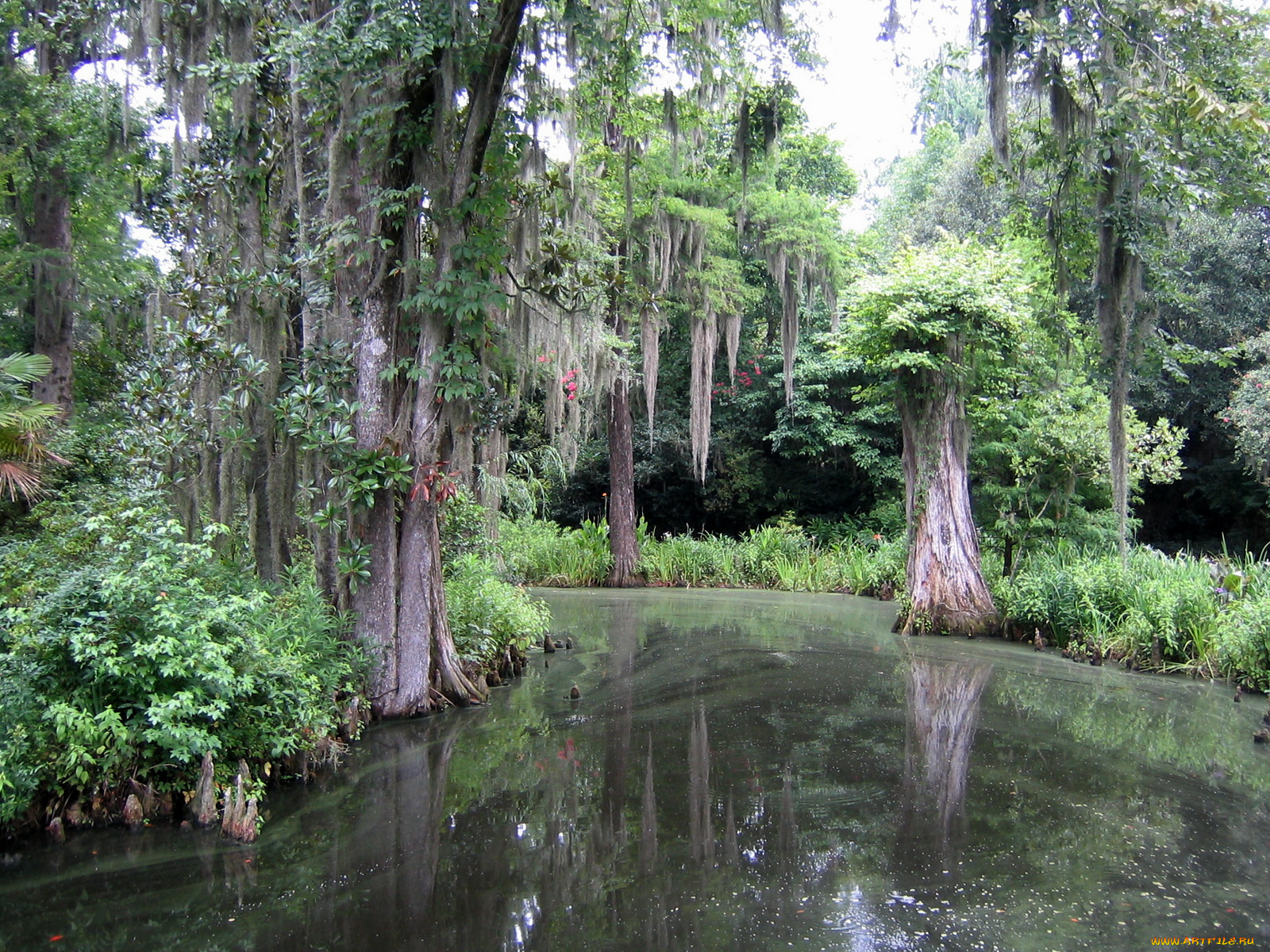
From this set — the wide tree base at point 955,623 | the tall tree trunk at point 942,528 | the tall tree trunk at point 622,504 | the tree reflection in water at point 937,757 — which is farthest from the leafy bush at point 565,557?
the tree reflection in water at point 937,757

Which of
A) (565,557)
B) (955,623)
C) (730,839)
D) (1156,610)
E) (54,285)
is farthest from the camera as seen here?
(565,557)

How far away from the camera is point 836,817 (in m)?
4.84

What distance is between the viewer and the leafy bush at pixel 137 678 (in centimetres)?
433

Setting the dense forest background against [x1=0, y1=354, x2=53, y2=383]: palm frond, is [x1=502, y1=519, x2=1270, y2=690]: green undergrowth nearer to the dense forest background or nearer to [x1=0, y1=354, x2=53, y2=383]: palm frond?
the dense forest background

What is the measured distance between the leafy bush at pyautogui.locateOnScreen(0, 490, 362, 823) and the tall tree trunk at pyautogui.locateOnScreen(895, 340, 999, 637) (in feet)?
26.2

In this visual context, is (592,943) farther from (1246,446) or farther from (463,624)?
(1246,446)

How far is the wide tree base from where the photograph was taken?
11008 millimetres

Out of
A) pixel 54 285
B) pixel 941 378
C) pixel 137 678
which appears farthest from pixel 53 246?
pixel 941 378

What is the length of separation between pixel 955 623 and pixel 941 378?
312cm

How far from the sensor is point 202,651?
15.4 feet

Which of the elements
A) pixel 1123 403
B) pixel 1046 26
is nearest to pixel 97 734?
pixel 1046 26

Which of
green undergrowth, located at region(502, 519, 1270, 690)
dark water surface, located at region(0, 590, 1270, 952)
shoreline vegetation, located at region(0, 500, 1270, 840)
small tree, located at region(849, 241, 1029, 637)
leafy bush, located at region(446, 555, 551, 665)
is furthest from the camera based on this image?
small tree, located at region(849, 241, 1029, 637)

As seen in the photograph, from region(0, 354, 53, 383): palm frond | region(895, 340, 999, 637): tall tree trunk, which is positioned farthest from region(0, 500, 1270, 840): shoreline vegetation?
region(895, 340, 999, 637): tall tree trunk

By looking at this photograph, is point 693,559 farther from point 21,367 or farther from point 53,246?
point 21,367
